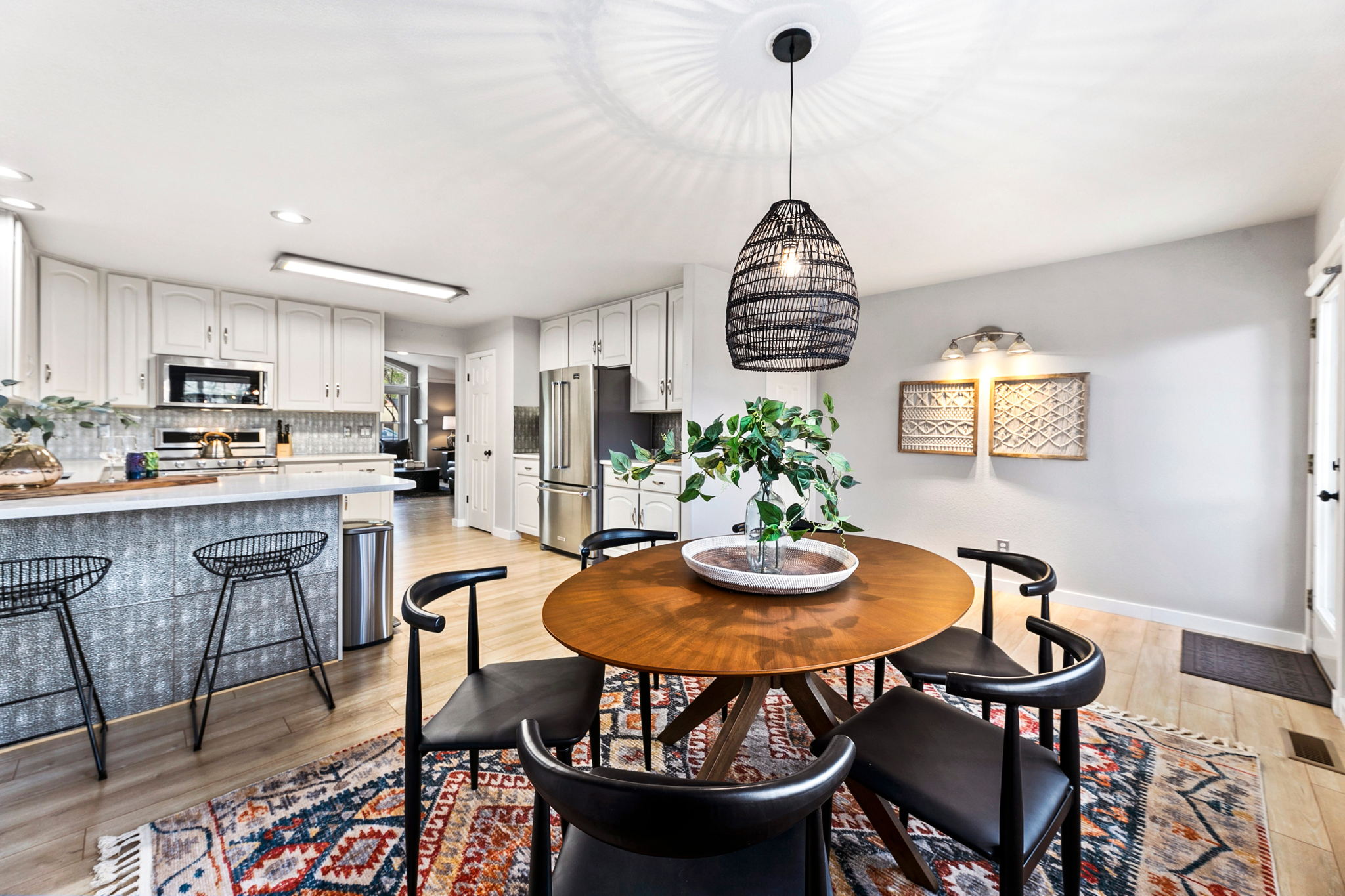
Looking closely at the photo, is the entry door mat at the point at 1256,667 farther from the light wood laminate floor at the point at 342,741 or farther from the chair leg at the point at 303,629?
the chair leg at the point at 303,629

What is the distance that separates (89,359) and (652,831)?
18.3 ft

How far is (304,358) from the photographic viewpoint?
4953 millimetres

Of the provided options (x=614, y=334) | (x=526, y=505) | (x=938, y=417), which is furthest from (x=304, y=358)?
(x=938, y=417)

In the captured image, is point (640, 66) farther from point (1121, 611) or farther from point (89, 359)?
point (89, 359)

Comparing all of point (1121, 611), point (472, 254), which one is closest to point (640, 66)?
point (472, 254)

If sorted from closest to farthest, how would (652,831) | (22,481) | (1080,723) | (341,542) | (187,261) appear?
(652,831), (22,481), (1080,723), (341,542), (187,261)

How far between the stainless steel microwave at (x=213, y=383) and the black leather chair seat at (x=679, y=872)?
5279 mm

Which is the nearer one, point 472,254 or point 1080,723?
point 1080,723

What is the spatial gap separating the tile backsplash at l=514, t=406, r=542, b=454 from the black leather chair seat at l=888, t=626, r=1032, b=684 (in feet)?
15.0

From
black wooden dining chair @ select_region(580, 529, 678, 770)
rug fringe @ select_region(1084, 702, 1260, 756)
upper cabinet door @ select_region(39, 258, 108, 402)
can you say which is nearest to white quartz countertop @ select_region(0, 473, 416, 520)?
black wooden dining chair @ select_region(580, 529, 678, 770)

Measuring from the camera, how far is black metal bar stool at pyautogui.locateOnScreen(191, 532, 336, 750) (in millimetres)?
2102

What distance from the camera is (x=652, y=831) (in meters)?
0.62

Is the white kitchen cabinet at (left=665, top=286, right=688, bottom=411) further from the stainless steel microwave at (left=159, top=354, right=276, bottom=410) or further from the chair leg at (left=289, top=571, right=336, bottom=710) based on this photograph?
the stainless steel microwave at (left=159, top=354, right=276, bottom=410)

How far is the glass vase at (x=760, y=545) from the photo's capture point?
159cm
